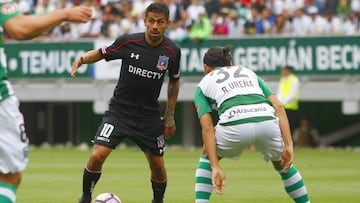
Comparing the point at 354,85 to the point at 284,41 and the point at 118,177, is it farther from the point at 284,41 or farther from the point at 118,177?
the point at 118,177

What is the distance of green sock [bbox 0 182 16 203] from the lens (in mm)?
7727

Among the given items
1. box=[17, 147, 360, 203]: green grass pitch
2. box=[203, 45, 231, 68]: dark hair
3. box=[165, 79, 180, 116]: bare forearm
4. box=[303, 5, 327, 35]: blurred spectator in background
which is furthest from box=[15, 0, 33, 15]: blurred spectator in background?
box=[203, 45, 231, 68]: dark hair

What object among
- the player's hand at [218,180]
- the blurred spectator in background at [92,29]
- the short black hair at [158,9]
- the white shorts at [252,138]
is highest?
the short black hair at [158,9]

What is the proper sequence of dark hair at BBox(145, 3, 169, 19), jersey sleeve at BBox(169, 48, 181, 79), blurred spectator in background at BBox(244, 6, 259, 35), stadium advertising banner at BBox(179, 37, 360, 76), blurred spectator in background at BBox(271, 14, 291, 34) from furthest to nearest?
blurred spectator in background at BBox(244, 6, 259, 35) → blurred spectator in background at BBox(271, 14, 291, 34) → stadium advertising banner at BBox(179, 37, 360, 76) → jersey sleeve at BBox(169, 48, 181, 79) → dark hair at BBox(145, 3, 169, 19)

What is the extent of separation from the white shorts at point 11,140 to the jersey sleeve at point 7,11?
642 millimetres

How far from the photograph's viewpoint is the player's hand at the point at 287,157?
10.4 metres

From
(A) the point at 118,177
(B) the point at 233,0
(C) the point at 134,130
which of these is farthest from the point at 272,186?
(B) the point at 233,0

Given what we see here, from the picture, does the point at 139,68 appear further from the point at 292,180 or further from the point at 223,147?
the point at 292,180

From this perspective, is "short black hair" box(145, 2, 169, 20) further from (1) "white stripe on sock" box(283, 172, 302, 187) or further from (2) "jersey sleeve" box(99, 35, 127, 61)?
(1) "white stripe on sock" box(283, 172, 302, 187)

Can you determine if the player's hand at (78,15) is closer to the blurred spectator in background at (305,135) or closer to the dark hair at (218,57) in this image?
the dark hair at (218,57)

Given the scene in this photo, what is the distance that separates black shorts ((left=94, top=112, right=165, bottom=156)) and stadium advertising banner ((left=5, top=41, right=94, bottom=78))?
782 inches

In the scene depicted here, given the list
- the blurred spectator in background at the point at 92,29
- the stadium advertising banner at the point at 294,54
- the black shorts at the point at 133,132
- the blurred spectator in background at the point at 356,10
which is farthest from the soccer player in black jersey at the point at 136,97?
the blurred spectator in background at the point at 92,29

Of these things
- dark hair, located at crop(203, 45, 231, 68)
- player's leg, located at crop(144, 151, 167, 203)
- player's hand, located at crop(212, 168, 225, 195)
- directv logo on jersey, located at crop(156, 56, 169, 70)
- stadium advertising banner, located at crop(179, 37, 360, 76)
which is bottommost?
stadium advertising banner, located at crop(179, 37, 360, 76)

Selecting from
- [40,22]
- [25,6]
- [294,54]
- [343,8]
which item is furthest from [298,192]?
[25,6]
